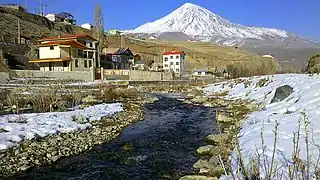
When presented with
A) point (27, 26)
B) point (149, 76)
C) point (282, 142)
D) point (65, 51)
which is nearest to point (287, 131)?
point (282, 142)

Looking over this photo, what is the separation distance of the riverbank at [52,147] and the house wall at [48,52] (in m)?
34.9

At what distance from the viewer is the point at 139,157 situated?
9.56 m

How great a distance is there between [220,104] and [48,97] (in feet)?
37.7

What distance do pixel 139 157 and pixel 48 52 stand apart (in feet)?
135

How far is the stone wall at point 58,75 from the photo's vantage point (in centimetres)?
3372

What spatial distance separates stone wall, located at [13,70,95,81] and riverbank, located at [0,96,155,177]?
75.5ft

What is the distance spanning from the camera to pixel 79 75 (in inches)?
1519

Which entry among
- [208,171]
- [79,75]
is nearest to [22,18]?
[79,75]

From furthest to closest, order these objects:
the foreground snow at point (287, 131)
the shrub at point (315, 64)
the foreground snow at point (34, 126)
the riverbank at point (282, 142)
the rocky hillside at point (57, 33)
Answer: the rocky hillside at point (57, 33), the shrub at point (315, 64), the foreground snow at point (34, 126), the foreground snow at point (287, 131), the riverbank at point (282, 142)

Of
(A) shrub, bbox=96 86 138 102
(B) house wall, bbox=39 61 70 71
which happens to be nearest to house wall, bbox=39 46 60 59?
(B) house wall, bbox=39 61 70 71

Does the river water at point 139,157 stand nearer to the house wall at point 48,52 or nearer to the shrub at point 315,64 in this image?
the shrub at point 315,64

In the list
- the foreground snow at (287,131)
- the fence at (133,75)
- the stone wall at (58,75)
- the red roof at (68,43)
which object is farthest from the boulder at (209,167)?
the red roof at (68,43)

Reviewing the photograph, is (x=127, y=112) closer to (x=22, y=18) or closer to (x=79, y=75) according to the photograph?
(x=79, y=75)

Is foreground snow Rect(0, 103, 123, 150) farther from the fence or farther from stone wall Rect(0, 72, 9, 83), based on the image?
the fence
